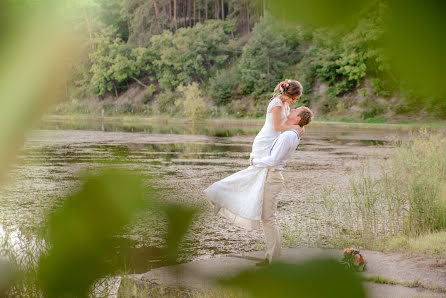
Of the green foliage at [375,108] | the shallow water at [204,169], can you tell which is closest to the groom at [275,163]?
the shallow water at [204,169]

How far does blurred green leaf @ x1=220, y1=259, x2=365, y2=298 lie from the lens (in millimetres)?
647

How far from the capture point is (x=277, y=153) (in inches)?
188

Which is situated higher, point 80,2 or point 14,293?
point 80,2

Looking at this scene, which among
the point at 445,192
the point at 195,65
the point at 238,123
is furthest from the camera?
the point at 195,65

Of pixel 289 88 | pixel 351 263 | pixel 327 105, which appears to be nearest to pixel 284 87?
pixel 289 88

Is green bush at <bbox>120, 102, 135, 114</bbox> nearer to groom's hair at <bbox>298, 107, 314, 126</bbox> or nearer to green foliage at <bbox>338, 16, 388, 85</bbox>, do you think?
groom's hair at <bbox>298, 107, 314, 126</bbox>

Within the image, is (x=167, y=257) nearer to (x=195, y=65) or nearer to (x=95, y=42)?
(x=95, y=42)

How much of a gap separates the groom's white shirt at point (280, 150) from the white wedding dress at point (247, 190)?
0.10 metres

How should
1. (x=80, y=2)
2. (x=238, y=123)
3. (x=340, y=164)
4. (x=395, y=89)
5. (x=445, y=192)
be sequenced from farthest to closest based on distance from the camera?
(x=238, y=123) < (x=340, y=164) < (x=445, y=192) < (x=395, y=89) < (x=80, y=2)

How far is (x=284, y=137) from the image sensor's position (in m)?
4.78

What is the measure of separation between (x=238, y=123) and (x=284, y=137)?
32966mm

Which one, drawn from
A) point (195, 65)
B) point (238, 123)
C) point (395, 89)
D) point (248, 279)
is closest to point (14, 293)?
point (248, 279)

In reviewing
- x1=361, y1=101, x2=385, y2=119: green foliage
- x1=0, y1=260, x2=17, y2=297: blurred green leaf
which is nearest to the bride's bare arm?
x1=361, y1=101, x2=385, y2=119: green foliage

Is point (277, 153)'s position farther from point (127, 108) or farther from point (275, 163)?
point (127, 108)
